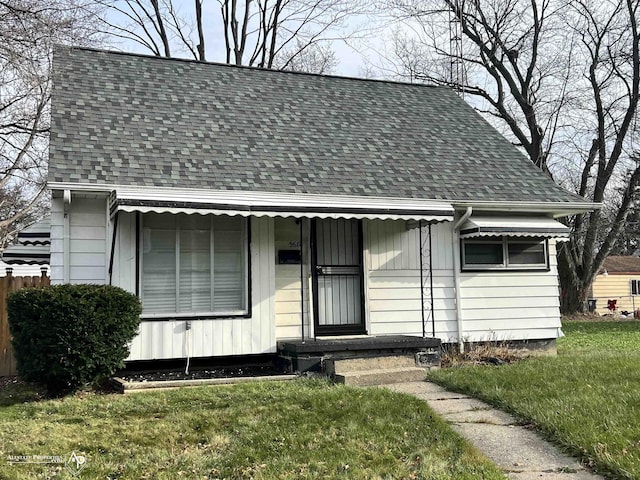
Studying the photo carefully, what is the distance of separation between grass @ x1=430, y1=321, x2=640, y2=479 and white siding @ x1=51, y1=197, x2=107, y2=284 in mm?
4840

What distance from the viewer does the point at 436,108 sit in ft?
42.7

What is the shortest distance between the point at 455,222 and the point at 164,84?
563cm

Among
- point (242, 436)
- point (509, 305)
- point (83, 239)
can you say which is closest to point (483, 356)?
point (509, 305)

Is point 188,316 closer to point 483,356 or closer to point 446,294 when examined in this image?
point 446,294

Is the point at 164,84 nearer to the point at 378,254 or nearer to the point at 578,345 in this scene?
the point at 378,254

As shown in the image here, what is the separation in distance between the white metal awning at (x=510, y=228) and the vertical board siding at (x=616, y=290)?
103 feet

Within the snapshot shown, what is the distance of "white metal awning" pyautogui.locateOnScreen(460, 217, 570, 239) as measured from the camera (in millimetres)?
10000

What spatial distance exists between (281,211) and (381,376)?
2.56 m

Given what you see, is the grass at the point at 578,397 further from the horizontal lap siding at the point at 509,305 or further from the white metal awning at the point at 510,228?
the white metal awning at the point at 510,228

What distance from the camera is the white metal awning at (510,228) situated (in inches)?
394

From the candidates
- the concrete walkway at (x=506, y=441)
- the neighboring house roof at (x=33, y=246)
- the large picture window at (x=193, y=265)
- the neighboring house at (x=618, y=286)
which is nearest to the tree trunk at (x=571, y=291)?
the neighboring house at (x=618, y=286)

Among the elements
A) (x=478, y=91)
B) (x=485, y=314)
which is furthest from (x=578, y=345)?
(x=478, y=91)

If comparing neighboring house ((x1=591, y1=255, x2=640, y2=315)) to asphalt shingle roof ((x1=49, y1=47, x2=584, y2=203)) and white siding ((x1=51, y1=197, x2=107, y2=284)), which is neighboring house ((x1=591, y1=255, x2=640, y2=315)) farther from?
white siding ((x1=51, y1=197, x2=107, y2=284))

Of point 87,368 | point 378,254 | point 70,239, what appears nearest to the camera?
point 87,368
